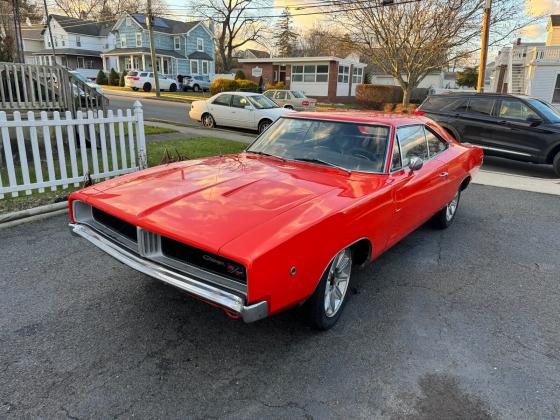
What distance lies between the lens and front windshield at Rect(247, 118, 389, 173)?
386 cm

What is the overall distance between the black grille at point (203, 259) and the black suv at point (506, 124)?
30.4 feet

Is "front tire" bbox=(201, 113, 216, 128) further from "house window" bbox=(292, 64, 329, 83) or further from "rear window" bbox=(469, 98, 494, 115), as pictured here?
"house window" bbox=(292, 64, 329, 83)

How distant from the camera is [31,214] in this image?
17.4 ft

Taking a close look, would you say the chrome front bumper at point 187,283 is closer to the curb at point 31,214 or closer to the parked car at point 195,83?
the curb at point 31,214

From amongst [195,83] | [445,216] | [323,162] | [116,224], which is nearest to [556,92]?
[445,216]

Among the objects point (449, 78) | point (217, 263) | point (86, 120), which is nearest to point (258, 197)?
point (217, 263)

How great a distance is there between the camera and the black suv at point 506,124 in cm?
931

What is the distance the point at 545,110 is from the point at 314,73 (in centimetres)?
2786

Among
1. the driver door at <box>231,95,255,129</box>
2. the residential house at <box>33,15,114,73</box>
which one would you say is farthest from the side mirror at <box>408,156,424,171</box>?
the residential house at <box>33,15,114,73</box>

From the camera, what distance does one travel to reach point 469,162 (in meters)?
5.70

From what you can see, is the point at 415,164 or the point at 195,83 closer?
the point at 415,164

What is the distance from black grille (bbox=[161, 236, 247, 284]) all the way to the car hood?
16cm

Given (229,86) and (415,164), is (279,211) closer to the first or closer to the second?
(415,164)

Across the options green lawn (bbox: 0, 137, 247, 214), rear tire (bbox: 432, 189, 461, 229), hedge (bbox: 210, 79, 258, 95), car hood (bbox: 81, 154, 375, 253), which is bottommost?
rear tire (bbox: 432, 189, 461, 229)
